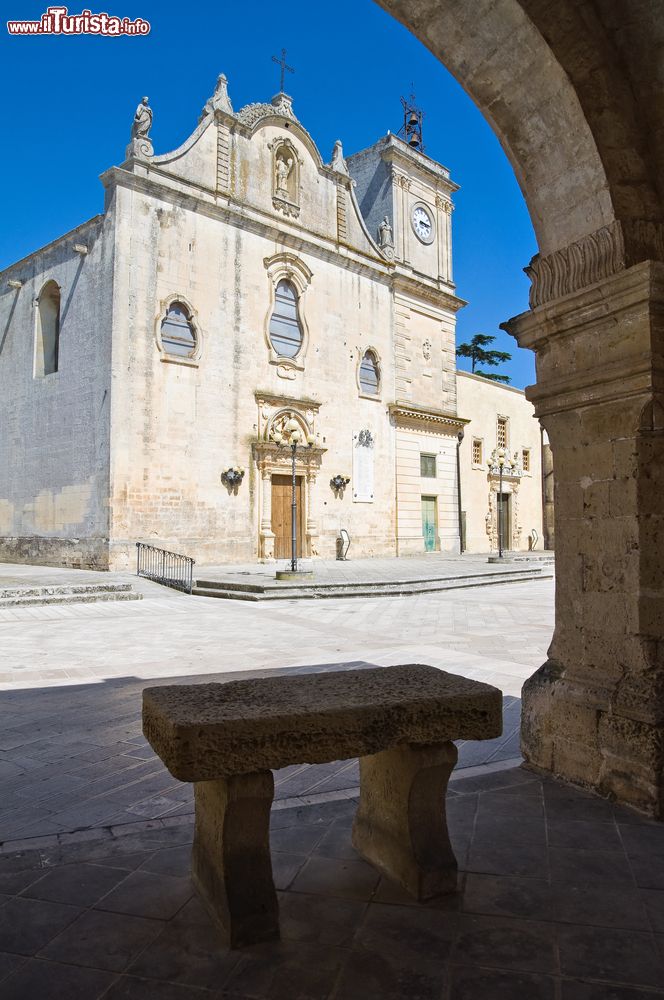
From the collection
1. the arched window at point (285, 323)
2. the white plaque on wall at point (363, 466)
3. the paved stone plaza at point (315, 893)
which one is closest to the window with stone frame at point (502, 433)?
the white plaque on wall at point (363, 466)

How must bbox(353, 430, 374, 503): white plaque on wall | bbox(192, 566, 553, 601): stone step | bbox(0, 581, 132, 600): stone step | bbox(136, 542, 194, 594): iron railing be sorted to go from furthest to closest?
bbox(353, 430, 374, 503): white plaque on wall < bbox(136, 542, 194, 594): iron railing < bbox(192, 566, 553, 601): stone step < bbox(0, 581, 132, 600): stone step

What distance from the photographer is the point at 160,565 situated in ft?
54.7

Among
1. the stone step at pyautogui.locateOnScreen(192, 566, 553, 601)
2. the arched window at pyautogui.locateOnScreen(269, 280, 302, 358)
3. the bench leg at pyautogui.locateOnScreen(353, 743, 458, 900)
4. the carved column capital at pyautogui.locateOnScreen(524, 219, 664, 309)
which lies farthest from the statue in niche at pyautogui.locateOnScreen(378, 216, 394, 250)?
the bench leg at pyautogui.locateOnScreen(353, 743, 458, 900)

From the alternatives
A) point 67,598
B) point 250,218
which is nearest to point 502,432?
point 250,218

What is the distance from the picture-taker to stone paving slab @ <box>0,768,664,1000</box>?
185 cm

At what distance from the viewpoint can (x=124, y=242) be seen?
670 inches

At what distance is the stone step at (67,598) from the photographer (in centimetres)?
1138

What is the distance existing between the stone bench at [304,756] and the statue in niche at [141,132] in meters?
→ 18.3

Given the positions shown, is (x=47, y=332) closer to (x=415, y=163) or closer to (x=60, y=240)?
(x=60, y=240)

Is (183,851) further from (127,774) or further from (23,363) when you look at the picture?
(23,363)

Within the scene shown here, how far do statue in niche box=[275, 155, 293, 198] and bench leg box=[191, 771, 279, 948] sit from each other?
2135 centimetres

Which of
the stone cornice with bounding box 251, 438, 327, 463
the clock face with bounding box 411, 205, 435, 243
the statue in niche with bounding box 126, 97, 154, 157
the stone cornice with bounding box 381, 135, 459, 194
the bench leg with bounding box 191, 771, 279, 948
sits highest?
the stone cornice with bounding box 381, 135, 459, 194

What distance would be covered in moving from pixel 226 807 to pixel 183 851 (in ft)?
2.25

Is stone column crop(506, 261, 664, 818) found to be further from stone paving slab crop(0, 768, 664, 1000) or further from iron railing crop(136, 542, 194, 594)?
iron railing crop(136, 542, 194, 594)
